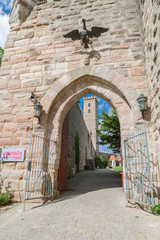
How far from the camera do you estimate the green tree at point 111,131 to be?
8.43 meters

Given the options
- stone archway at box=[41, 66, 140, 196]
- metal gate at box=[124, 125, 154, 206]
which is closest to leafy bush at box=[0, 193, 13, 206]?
stone archway at box=[41, 66, 140, 196]

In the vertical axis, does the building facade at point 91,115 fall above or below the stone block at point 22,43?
above

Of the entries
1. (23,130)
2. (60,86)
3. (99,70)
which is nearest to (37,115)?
(23,130)

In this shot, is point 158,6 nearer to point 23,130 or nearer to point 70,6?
point 70,6

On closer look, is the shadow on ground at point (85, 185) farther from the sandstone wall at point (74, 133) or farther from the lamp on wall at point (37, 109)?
the lamp on wall at point (37, 109)

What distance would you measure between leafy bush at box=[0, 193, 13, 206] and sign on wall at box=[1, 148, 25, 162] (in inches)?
30.4

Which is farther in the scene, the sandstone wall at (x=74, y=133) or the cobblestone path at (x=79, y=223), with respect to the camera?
the sandstone wall at (x=74, y=133)

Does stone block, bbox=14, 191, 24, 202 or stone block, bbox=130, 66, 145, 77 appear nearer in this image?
stone block, bbox=14, 191, 24, 202

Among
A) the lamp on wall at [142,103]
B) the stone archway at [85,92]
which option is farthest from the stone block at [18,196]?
the lamp on wall at [142,103]

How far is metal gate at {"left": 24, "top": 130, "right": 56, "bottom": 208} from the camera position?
341 cm

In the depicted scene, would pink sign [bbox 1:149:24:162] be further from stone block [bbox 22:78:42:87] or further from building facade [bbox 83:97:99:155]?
building facade [bbox 83:97:99:155]

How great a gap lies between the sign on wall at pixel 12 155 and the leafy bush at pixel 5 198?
2.53 ft

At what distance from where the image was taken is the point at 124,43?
13.8 ft

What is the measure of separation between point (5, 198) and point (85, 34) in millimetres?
4460
